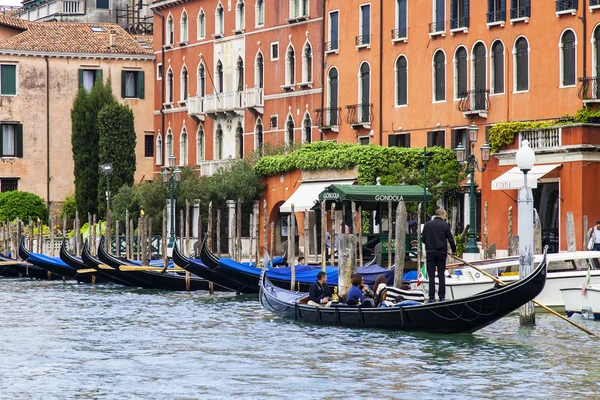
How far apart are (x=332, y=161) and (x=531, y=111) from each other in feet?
18.6

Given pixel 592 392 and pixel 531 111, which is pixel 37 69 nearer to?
pixel 531 111

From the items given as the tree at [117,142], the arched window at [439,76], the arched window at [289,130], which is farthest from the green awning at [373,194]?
the tree at [117,142]

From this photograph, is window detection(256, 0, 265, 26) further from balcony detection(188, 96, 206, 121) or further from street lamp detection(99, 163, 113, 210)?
street lamp detection(99, 163, 113, 210)

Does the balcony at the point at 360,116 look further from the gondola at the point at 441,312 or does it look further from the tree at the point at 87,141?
the gondola at the point at 441,312

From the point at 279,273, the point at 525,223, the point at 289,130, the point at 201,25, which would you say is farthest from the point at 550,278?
the point at 201,25

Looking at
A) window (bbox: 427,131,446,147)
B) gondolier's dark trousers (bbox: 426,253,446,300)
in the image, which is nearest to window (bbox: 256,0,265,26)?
window (bbox: 427,131,446,147)

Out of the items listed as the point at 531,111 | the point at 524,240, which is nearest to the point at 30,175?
the point at 531,111

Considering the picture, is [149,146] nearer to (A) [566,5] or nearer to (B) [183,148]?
(B) [183,148]

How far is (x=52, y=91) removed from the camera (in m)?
46.7

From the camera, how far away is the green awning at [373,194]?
93.0 ft

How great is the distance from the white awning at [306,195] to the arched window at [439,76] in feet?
8.88

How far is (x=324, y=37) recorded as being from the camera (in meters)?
36.5

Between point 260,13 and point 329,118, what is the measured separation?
5.10 metres

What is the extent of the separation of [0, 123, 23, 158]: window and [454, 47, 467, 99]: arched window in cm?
1891
